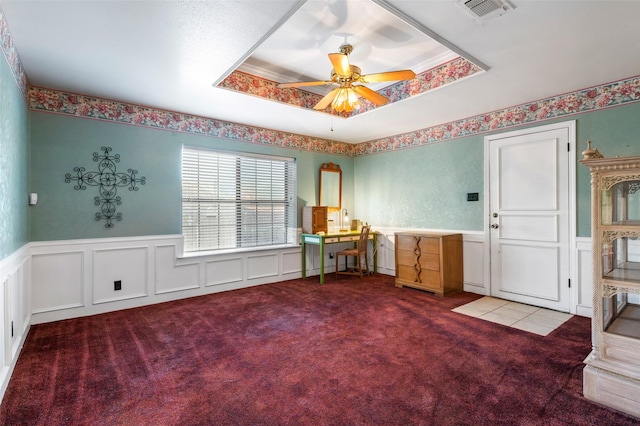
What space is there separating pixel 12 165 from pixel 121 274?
1714mm

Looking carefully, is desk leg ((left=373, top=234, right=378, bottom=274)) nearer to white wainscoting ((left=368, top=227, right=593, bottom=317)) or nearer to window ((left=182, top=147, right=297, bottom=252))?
white wainscoting ((left=368, top=227, right=593, bottom=317))

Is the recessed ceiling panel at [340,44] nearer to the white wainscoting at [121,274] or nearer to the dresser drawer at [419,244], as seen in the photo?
the dresser drawer at [419,244]

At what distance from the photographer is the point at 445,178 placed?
4809 millimetres

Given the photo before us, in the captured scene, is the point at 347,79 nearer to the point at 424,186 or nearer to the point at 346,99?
the point at 346,99

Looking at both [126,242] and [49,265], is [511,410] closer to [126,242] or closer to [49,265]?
[126,242]

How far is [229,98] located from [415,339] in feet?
10.6

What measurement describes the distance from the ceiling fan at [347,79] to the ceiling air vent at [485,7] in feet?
1.84

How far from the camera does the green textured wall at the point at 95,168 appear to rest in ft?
11.2

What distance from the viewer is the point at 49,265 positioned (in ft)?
11.2

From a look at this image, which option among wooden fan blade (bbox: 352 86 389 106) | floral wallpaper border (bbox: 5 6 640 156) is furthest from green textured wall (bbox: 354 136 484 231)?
wooden fan blade (bbox: 352 86 389 106)

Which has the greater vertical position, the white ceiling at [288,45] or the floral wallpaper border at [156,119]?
the white ceiling at [288,45]

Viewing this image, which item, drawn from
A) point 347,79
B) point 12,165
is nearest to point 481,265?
point 347,79

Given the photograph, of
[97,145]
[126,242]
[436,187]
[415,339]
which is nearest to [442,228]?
[436,187]

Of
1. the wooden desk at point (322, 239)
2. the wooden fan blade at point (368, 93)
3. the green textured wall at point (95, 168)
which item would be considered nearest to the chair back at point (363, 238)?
the wooden desk at point (322, 239)
